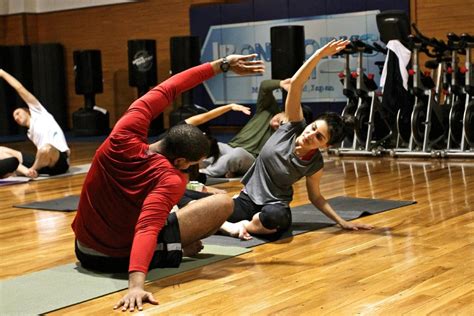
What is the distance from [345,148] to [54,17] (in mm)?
7059

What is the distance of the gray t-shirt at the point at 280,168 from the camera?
13.9 feet

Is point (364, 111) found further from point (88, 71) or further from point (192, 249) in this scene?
point (88, 71)

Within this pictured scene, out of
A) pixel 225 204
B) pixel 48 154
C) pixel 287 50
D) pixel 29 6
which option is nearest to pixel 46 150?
pixel 48 154

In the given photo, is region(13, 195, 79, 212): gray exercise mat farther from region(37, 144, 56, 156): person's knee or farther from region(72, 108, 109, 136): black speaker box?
region(72, 108, 109, 136): black speaker box

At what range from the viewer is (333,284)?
11.1ft

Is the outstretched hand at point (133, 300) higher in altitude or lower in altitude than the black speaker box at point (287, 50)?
lower

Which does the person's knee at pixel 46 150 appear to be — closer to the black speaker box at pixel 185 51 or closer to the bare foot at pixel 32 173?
the bare foot at pixel 32 173

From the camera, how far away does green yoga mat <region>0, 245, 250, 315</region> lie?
317 cm

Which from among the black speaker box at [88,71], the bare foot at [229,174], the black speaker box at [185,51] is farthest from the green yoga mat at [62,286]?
the black speaker box at [88,71]

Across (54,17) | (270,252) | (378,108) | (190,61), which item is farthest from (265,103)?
(54,17)

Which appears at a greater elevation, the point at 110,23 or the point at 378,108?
the point at 110,23

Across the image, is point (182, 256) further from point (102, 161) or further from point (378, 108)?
point (378, 108)

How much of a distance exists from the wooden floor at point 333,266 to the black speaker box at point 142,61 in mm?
5443

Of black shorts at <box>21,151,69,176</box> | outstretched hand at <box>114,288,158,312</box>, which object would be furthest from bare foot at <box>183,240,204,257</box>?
black shorts at <box>21,151,69,176</box>
